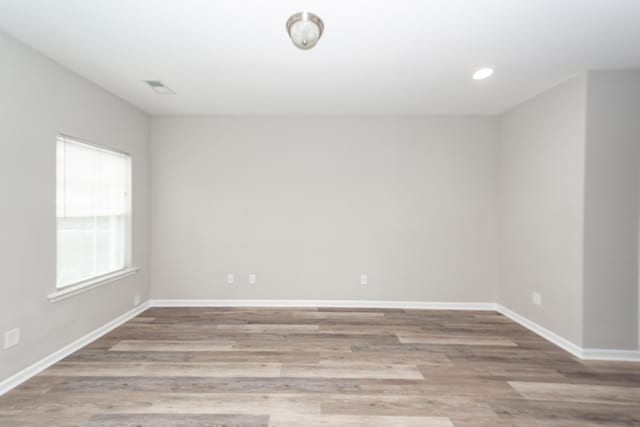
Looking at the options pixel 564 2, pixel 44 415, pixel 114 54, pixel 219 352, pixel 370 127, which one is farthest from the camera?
pixel 370 127

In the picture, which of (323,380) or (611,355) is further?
(611,355)

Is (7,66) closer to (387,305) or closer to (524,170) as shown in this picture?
(387,305)

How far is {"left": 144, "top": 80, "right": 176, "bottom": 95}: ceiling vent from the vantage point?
313 centimetres

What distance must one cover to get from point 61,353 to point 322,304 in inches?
108

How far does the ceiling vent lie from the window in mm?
842

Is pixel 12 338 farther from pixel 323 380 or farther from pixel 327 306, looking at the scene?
pixel 327 306

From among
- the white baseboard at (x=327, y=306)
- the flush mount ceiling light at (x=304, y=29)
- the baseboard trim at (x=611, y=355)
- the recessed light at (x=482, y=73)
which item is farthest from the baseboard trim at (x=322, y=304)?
the flush mount ceiling light at (x=304, y=29)

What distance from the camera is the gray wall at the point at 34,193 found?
227cm

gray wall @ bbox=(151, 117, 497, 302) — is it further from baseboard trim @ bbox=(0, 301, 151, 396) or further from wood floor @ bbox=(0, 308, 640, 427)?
wood floor @ bbox=(0, 308, 640, 427)

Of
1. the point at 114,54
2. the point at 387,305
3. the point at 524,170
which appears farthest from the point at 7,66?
the point at 524,170

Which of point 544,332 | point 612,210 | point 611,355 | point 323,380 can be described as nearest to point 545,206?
point 612,210

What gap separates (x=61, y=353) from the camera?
9.07 ft

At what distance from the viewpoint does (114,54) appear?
257 centimetres

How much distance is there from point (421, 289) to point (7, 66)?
182 inches
